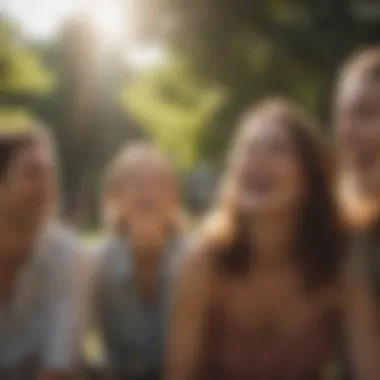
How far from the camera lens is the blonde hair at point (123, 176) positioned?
0.81 metres

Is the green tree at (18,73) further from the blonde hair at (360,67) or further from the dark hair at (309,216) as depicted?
the blonde hair at (360,67)

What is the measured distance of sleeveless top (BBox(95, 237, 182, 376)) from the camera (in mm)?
818

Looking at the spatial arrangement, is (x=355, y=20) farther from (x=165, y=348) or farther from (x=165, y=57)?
(x=165, y=348)

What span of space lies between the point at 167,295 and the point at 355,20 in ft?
1.45

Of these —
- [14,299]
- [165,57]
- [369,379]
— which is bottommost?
[369,379]

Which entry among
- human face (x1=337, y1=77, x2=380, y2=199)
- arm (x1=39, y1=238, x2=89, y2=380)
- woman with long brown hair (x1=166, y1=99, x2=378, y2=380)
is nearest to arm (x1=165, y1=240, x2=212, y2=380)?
woman with long brown hair (x1=166, y1=99, x2=378, y2=380)

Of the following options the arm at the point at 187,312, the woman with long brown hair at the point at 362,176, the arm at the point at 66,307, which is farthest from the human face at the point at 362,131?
the arm at the point at 66,307

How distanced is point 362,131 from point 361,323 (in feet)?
0.81

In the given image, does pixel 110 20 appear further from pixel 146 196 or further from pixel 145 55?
pixel 146 196

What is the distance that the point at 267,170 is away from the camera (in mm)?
809

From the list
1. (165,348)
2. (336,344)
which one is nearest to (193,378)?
(165,348)

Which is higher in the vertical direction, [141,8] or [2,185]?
[141,8]

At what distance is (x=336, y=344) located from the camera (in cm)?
83

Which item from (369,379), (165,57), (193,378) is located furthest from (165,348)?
(165,57)
